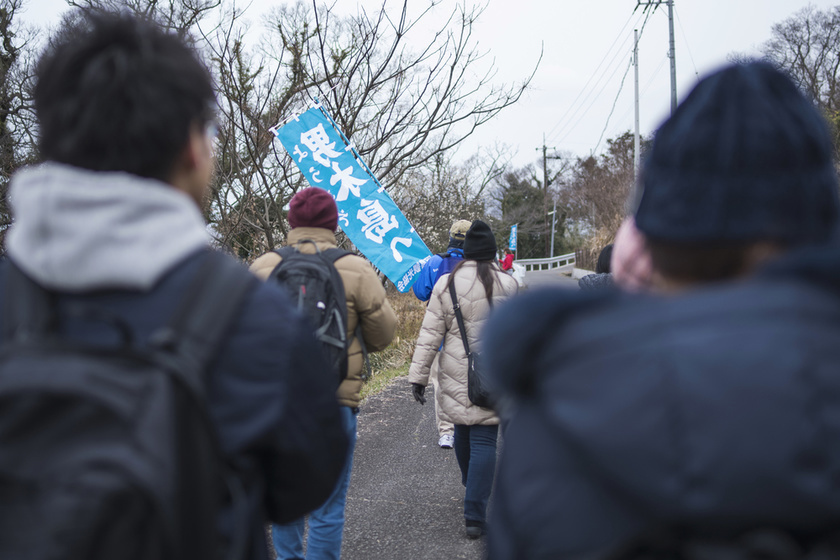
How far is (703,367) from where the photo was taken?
0.75m

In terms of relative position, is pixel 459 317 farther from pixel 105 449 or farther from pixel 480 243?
pixel 105 449

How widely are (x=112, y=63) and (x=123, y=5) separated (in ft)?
21.4

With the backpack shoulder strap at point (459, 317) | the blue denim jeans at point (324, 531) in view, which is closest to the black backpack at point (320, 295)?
the blue denim jeans at point (324, 531)

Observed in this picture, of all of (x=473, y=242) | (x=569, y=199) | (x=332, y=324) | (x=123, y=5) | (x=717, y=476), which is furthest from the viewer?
(x=569, y=199)

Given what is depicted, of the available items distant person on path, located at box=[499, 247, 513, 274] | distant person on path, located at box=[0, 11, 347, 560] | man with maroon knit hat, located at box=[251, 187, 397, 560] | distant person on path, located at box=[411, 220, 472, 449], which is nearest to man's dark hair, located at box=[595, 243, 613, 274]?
distant person on path, located at box=[411, 220, 472, 449]

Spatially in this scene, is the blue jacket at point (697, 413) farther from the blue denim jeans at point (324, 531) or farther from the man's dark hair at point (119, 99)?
the blue denim jeans at point (324, 531)

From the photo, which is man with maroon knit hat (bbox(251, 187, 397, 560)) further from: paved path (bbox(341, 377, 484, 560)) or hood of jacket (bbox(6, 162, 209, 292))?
hood of jacket (bbox(6, 162, 209, 292))

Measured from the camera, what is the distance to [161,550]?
899 millimetres

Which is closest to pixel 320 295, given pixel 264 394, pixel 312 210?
pixel 312 210

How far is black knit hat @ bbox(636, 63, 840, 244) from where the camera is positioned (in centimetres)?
86

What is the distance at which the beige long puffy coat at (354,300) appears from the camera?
2.72 m

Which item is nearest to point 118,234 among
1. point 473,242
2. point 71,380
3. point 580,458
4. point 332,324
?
point 71,380

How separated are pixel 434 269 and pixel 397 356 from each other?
15.2 feet

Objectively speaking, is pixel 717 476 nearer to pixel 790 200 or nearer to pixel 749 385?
pixel 749 385
